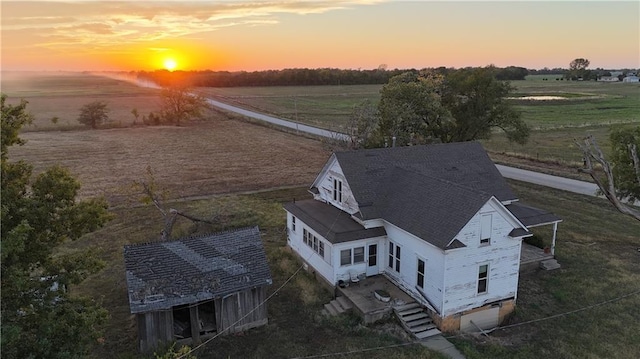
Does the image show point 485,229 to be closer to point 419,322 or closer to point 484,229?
point 484,229

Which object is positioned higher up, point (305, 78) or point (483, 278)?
point (305, 78)

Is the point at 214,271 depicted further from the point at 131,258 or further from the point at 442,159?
the point at 442,159

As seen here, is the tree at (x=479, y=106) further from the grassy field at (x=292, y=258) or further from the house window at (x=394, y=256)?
the house window at (x=394, y=256)

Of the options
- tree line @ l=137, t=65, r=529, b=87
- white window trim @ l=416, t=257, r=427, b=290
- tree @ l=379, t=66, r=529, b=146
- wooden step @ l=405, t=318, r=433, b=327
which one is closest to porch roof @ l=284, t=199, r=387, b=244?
white window trim @ l=416, t=257, r=427, b=290

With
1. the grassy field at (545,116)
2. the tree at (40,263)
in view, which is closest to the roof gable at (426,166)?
the tree at (40,263)

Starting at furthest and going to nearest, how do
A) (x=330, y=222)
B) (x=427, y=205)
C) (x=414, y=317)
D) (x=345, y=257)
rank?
(x=330, y=222), (x=345, y=257), (x=427, y=205), (x=414, y=317)

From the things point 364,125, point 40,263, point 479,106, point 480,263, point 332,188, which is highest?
point 479,106

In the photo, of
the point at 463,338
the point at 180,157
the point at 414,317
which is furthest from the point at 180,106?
the point at 463,338

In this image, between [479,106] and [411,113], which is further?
[479,106]
